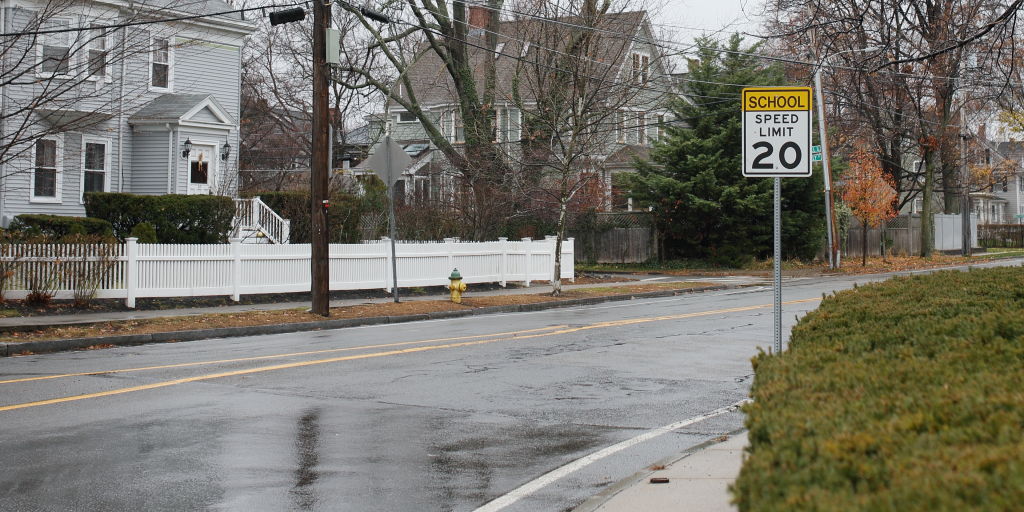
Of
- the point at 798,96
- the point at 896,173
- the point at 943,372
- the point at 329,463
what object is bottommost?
the point at 329,463

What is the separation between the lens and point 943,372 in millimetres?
5129

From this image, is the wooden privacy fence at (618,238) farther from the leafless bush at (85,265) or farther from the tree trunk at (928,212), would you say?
the leafless bush at (85,265)

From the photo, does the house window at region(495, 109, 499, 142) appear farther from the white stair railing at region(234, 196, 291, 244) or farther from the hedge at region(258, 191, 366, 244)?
the white stair railing at region(234, 196, 291, 244)

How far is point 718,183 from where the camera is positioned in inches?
1430

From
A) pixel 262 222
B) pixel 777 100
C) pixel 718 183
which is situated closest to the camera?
pixel 777 100

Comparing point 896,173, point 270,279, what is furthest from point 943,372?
point 896,173

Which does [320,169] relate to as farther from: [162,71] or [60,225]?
[162,71]

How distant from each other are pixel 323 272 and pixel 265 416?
10.4m

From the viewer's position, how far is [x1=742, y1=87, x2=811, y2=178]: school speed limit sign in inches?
365

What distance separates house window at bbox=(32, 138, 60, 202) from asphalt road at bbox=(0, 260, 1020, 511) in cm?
1573

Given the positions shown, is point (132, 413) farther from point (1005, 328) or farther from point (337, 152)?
point (337, 152)

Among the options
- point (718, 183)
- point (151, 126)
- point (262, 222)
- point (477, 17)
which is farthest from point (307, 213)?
point (477, 17)

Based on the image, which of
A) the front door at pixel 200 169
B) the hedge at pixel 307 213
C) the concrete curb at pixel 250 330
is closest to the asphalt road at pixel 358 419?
the concrete curb at pixel 250 330

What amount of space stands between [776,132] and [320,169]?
11503mm
